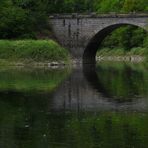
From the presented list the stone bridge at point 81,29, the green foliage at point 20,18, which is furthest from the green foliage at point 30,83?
the stone bridge at point 81,29

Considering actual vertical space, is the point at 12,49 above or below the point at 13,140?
below

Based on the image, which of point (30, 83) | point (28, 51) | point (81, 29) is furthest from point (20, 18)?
point (30, 83)

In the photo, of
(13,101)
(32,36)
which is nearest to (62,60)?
(32,36)

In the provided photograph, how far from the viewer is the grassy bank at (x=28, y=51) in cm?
8306

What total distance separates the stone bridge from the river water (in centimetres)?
4492

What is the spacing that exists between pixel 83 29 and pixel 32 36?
991 cm

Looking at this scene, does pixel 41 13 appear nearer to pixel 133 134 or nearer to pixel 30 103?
pixel 30 103

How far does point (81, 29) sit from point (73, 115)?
6712 centimetres

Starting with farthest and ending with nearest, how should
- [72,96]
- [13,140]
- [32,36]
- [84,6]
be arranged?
[84,6]
[32,36]
[72,96]
[13,140]

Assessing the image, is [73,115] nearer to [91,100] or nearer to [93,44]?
[91,100]

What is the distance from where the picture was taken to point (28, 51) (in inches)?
3270

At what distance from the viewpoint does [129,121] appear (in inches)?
1139

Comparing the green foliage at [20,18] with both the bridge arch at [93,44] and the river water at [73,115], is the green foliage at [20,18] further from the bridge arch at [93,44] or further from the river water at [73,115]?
the river water at [73,115]

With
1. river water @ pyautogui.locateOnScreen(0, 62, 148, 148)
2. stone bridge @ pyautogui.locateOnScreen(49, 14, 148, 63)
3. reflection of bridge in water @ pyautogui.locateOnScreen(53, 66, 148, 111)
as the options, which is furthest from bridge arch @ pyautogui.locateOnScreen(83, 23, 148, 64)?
reflection of bridge in water @ pyautogui.locateOnScreen(53, 66, 148, 111)
